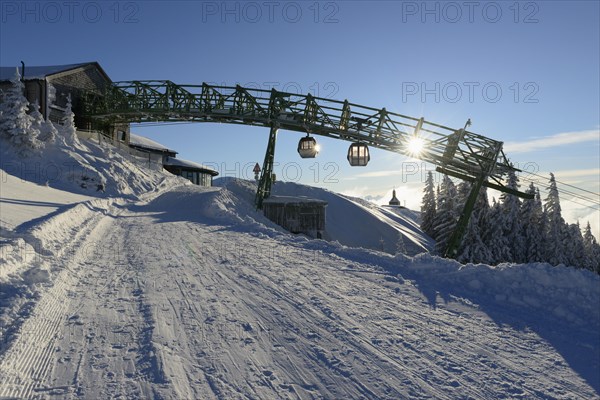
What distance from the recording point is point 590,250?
4469 centimetres

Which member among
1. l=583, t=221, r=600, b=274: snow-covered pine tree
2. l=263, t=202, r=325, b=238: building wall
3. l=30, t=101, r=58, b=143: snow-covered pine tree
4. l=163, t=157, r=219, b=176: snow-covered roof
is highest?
l=30, t=101, r=58, b=143: snow-covered pine tree

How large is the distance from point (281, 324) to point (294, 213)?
1993 centimetres

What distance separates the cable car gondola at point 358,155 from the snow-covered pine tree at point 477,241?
1920cm

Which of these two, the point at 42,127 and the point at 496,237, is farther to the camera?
the point at 496,237

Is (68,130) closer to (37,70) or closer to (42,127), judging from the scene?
(42,127)

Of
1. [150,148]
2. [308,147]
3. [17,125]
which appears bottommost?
[308,147]

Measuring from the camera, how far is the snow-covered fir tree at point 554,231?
3541 centimetres

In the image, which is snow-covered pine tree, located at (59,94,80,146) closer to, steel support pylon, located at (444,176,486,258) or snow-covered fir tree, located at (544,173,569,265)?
steel support pylon, located at (444,176,486,258)

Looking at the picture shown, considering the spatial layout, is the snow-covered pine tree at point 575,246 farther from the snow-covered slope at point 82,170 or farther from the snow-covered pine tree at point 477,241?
the snow-covered slope at point 82,170

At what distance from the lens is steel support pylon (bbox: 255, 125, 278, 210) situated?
2403cm

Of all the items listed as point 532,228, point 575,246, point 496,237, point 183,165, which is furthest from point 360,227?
point 183,165

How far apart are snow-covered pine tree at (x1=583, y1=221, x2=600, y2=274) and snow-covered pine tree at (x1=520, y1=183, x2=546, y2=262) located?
1104cm

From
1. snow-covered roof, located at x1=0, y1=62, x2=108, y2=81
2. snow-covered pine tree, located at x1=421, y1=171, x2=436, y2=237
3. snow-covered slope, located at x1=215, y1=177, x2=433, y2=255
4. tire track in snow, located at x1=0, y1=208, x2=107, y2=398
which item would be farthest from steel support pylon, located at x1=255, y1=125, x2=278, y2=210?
snow-covered pine tree, located at x1=421, y1=171, x2=436, y2=237

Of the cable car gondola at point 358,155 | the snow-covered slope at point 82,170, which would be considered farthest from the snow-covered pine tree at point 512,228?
the snow-covered slope at point 82,170
